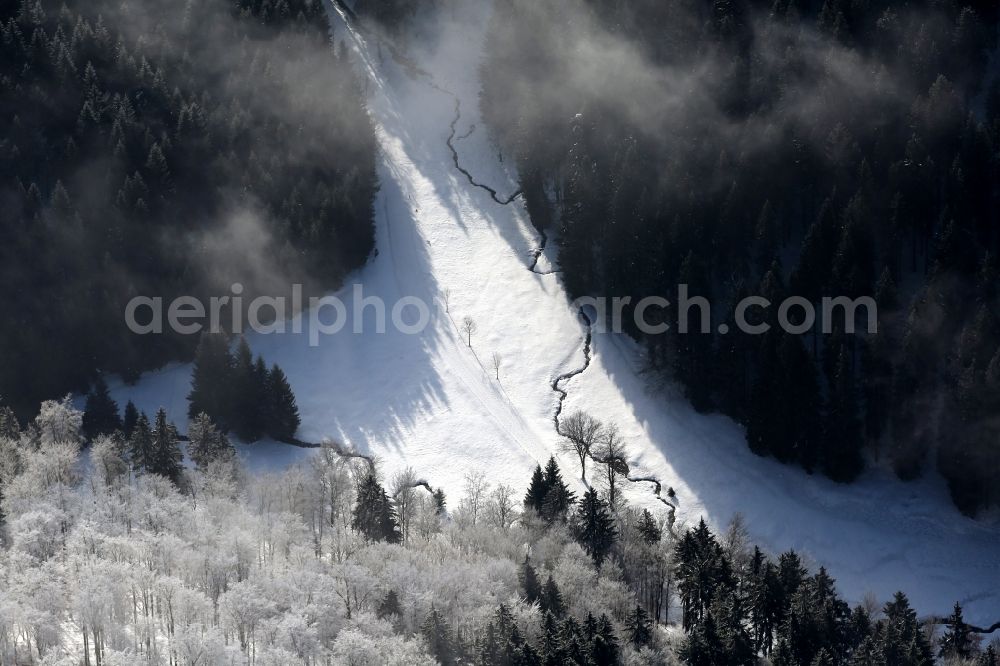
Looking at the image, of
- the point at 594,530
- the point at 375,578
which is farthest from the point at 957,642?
the point at 375,578

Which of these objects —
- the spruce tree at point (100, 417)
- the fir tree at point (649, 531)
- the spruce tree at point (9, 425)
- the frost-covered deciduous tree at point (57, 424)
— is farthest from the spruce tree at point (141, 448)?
the fir tree at point (649, 531)

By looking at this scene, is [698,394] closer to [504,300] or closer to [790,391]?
[790,391]

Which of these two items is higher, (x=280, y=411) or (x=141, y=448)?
(x=280, y=411)

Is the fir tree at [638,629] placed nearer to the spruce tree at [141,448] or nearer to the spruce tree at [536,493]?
the spruce tree at [536,493]

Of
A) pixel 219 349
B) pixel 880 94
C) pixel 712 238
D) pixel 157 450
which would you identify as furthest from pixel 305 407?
pixel 880 94

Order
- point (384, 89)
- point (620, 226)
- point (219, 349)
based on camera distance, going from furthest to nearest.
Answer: point (384, 89), point (620, 226), point (219, 349)

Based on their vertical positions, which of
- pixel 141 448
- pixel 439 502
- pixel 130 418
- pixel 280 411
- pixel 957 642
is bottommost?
pixel 957 642

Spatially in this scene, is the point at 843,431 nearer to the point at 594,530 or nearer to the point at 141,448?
the point at 594,530
